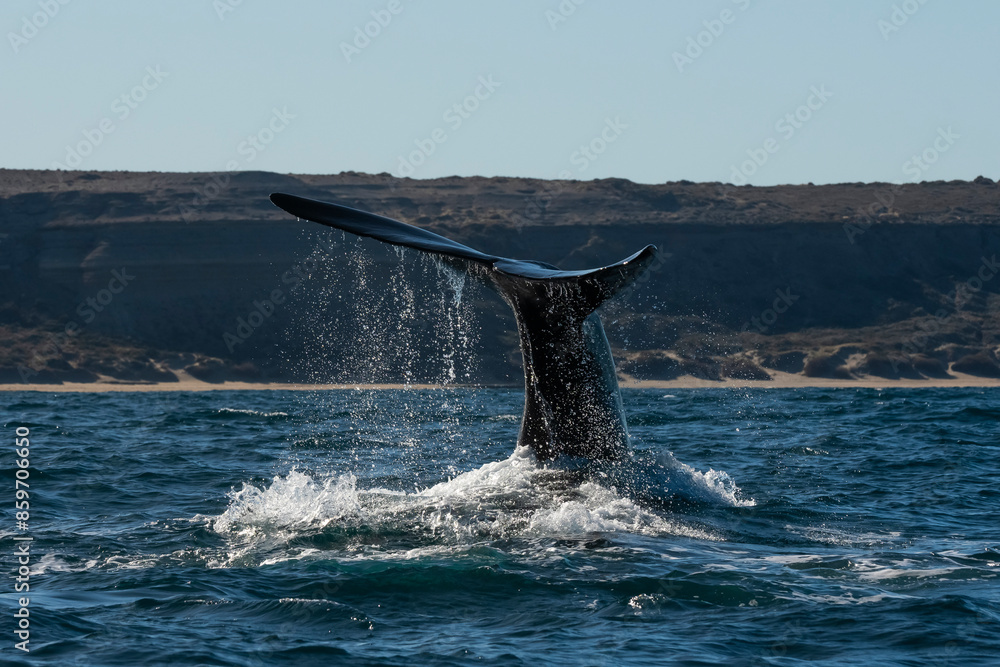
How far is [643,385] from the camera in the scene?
1877 inches

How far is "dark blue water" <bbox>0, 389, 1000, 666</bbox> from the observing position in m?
5.94

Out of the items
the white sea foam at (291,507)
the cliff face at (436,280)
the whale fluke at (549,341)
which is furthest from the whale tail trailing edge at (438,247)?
the cliff face at (436,280)

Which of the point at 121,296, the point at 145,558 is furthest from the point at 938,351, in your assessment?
the point at 145,558

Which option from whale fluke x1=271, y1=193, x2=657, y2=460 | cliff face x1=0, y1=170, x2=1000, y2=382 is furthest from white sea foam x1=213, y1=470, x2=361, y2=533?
cliff face x1=0, y1=170, x2=1000, y2=382

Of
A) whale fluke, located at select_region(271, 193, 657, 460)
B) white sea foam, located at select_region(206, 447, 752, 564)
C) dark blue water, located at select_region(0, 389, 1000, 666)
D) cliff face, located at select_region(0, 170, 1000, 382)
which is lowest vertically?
dark blue water, located at select_region(0, 389, 1000, 666)

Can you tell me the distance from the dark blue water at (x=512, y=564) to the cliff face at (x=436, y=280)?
124 ft

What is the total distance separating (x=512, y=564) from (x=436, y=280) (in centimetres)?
4816

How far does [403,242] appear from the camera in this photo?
8422mm

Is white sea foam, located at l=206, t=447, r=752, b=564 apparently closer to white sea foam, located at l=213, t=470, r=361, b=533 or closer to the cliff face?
white sea foam, located at l=213, t=470, r=361, b=533

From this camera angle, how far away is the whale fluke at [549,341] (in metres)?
8.30

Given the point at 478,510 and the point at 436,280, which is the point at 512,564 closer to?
the point at 478,510

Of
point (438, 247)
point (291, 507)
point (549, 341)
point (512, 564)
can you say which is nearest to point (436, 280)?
point (291, 507)

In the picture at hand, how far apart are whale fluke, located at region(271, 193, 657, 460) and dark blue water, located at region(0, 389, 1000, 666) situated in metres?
0.29

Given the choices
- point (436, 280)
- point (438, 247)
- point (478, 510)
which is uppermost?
point (436, 280)
